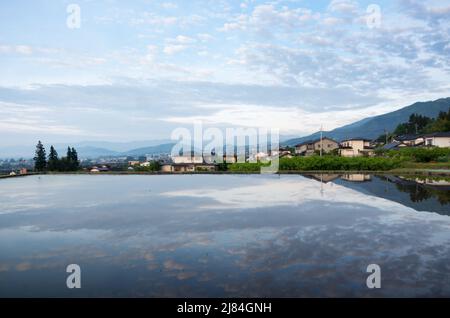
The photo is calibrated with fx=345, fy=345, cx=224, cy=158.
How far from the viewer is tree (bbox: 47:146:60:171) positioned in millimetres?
35156

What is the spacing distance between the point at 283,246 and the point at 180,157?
43.7 meters

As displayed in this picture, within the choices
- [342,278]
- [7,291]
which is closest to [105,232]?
[7,291]

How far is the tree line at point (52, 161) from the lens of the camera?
114 feet

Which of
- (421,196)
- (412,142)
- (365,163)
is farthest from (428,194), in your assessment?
(412,142)

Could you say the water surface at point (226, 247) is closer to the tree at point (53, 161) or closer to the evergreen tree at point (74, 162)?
the tree at point (53, 161)

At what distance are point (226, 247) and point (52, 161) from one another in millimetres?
34721

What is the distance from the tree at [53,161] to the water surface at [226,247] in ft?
82.3

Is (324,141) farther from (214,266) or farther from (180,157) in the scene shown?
(214,266)

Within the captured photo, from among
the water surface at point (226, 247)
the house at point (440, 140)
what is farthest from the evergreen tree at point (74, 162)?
the house at point (440, 140)

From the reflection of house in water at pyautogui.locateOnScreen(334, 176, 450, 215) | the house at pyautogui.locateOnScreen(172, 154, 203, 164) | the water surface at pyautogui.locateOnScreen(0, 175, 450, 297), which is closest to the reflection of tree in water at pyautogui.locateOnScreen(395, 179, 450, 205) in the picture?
the reflection of house in water at pyautogui.locateOnScreen(334, 176, 450, 215)

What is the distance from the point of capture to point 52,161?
1426 inches

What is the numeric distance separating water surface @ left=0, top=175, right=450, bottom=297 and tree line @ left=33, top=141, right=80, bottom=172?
2503cm

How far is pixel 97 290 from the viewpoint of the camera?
4.66 metres
